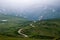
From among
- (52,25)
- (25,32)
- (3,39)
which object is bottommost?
(3,39)

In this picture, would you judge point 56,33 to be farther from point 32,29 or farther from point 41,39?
point 41,39

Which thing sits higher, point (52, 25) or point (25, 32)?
point (52, 25)

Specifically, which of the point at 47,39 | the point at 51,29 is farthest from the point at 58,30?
the point at 47,39

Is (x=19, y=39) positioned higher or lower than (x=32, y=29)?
lower

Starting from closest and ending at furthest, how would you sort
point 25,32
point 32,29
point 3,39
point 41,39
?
point 3,39
point 41,39
point 25,32
point 32,29

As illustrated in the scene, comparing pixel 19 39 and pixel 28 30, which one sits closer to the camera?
pixel 19 39

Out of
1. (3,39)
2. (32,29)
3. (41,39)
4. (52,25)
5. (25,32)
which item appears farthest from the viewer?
(52,25)

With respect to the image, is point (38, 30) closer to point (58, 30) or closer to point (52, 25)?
point (58, 30)

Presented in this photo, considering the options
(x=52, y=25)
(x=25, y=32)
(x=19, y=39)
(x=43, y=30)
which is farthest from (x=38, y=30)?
(x=19, y=39)

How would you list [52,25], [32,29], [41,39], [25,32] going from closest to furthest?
[41,39]
[25,32]
[32,29]
[52,25]
